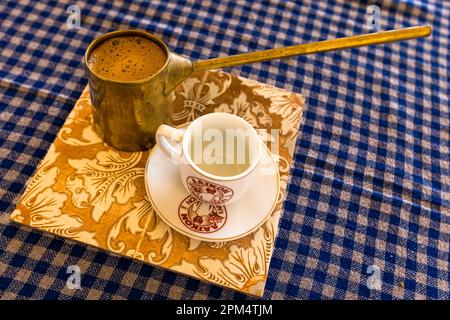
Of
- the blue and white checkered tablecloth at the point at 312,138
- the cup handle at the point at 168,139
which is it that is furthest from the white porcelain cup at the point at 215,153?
the blue and white checkered tablecloth at the point at 312,138

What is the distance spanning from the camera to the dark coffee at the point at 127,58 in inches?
18.7

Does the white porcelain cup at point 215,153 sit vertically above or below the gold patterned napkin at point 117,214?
above

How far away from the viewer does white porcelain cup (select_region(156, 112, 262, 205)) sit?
1.46 feet

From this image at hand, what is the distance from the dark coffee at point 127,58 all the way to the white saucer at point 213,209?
3.7 inches

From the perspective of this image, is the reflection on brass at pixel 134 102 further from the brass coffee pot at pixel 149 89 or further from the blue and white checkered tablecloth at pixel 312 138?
the blue and white checkered tablecloth at pixel 312 138

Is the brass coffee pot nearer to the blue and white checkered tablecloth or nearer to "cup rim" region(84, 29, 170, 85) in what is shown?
"cup rim" region(84, 29, 170, 85)

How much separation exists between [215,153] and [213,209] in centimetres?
6

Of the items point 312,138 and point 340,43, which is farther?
point 312,138

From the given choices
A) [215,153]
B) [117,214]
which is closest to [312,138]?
[215,153]

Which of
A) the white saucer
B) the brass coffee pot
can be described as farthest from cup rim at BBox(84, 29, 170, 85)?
the white saucer

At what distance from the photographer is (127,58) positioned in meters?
0.48

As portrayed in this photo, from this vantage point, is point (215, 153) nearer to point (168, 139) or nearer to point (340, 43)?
point (168, 139)

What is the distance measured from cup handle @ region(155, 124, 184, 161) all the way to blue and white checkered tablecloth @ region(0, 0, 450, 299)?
13 cm
